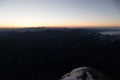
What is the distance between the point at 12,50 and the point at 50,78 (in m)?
65.2

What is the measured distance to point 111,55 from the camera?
11988cm

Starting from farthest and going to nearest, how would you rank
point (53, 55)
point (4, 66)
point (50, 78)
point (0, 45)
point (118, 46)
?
Answer: point (0, 45) → point (118, 46) → point (53, 55) → point (4, 66) → point (50, 78)

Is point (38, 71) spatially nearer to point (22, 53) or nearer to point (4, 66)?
point (4, 66)

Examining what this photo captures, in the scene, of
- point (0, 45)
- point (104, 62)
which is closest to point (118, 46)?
point (104, 62)

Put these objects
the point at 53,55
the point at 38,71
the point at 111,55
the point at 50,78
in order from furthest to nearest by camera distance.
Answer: the point at 53,55 < the point at 111,55 < the point at 38,71 < the point at 50,78

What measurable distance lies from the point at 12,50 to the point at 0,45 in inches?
716

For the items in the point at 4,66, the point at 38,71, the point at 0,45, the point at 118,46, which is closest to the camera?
the point at 38,71

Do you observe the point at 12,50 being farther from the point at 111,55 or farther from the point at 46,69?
the point at 111,55

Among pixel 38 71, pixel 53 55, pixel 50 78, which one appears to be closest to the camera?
pixel 50 78

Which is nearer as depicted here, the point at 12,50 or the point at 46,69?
the point at 46,69

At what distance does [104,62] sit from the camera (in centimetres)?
10575

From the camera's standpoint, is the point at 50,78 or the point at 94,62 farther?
the point at 94,62

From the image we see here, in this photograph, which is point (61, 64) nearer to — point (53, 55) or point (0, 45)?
point (53, 55)

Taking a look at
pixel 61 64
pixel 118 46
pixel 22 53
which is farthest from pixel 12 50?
pixel 118 46
